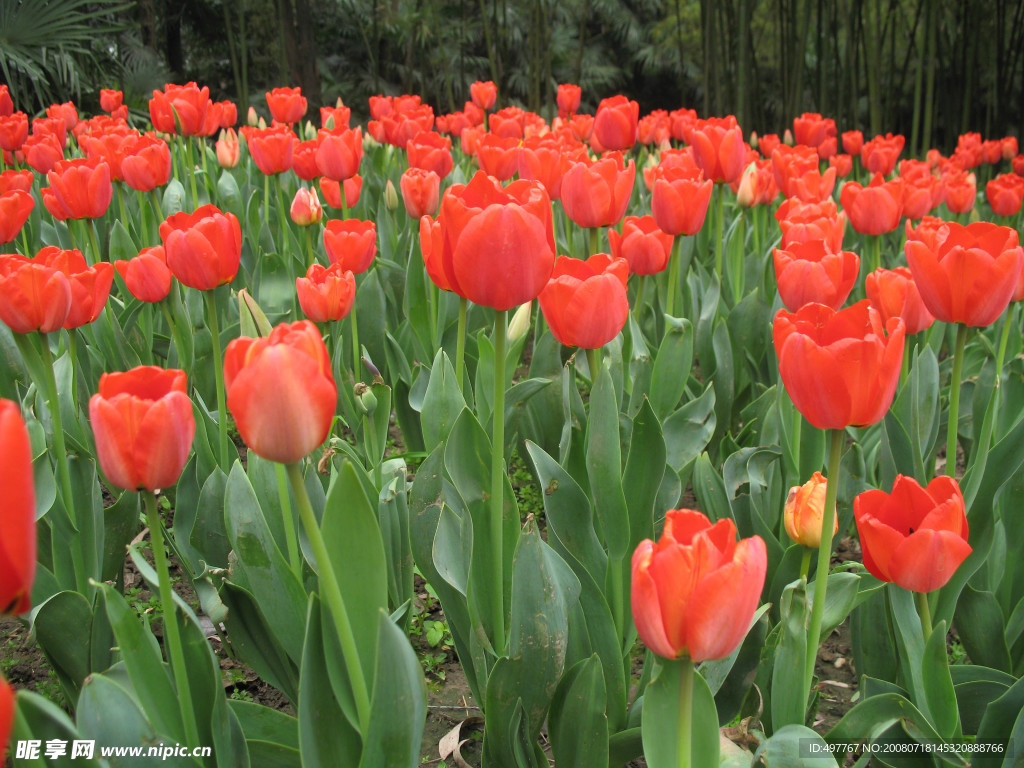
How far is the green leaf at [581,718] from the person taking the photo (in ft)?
3.06

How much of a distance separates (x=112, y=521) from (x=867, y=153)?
3.29 metres

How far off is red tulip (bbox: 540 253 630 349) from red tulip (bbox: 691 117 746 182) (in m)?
1.04

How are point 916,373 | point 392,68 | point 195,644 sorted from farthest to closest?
point 392,68 < point 916,373 < point 195,644

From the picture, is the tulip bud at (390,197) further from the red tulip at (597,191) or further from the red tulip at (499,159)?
the red tulip at (597,191)

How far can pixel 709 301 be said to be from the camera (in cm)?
208

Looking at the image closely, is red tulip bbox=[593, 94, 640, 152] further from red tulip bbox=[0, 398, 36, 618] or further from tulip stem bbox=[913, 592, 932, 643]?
red tulip bbox=[0, 398, 36, 618]

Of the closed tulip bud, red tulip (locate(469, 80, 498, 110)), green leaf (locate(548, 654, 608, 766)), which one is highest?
red tulip (locate(469, 80, 498, 110))

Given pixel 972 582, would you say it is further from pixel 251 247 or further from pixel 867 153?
pixel 867 153

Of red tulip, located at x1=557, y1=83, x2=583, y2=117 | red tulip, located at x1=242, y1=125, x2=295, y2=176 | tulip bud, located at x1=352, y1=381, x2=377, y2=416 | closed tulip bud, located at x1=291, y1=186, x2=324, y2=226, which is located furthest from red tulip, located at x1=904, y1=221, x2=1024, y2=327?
red tulip, located at x1=557, y1=83, x2=583, y2=117

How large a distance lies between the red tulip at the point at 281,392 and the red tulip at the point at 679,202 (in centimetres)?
110

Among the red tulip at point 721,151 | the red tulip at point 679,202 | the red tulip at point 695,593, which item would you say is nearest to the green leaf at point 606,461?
the red tulip at point 695,593

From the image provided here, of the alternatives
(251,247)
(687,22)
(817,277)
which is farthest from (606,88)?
(817,277)

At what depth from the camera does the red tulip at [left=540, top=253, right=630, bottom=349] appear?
1.11 metres

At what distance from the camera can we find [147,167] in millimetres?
2160
